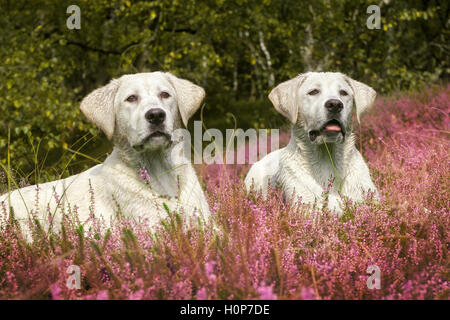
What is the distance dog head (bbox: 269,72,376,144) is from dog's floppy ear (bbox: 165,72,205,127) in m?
1.06

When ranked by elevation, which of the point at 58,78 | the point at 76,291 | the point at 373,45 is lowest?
the point at 76,291

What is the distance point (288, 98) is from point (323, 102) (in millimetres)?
514

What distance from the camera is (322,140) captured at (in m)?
4.76

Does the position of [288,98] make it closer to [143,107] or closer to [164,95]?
[164,95]

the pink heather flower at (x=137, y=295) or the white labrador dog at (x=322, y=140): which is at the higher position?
the white labrador dog at (x=322, y=140)

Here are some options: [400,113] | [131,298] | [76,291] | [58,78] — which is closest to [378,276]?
[131,298]

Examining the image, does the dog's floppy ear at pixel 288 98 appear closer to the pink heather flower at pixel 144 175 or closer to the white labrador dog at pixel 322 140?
the white labrador dog at pixel 322 140

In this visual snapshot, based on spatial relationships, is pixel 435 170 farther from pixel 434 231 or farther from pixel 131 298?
pixel 131 298

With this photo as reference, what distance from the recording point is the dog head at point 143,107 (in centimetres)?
399

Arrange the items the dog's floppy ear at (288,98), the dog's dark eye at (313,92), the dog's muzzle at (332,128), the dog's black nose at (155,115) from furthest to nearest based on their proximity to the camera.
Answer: the dog's floppy ear at (288,98), the dog's dark eye at (313,92), the dog's muzzle at (332,128), the dog's black nose at (155,115)

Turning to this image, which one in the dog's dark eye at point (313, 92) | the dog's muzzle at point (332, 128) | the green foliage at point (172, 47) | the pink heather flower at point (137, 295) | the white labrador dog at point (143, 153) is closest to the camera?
the pink heather flower at point (137, 295)

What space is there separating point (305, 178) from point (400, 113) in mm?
4625

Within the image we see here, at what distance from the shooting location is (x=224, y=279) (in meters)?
2.90

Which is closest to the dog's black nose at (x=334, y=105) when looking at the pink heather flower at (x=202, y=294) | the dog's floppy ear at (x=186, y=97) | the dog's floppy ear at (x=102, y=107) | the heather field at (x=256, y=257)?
the heather field at (x=256, y=257)
